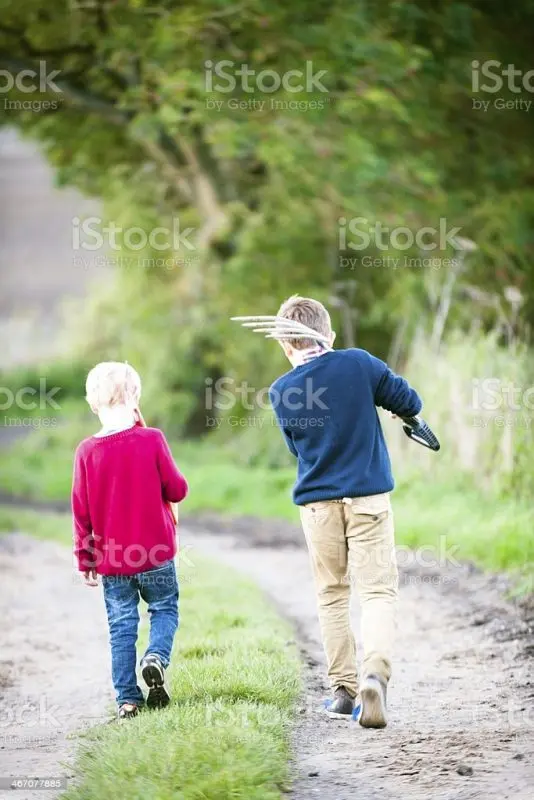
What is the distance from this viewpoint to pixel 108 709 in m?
5.34

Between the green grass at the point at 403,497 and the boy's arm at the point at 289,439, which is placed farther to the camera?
the green grass at the point at 403,497

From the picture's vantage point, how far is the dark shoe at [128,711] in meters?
4.85

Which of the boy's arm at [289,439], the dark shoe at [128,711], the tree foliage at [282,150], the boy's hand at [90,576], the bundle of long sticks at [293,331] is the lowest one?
the dark shoe at [128,711]

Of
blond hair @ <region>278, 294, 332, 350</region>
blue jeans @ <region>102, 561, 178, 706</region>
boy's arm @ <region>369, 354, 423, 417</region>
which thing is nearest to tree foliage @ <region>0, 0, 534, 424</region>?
blond hair @ <region>278, 294, 332, 350</region>

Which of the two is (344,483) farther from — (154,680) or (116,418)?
(154,680)

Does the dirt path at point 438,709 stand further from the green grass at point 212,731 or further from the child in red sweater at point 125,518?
the child in red sweater at point 125,518

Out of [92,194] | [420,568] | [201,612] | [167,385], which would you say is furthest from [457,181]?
[92,194]

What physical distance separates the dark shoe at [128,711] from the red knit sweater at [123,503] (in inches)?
20.8

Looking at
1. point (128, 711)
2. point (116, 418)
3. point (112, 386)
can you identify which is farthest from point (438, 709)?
point (112, 386)

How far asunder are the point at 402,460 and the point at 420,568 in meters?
3.10

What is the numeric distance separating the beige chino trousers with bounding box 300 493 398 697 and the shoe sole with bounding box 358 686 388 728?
Answer: 181mm

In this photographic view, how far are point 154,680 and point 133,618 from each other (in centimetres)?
31

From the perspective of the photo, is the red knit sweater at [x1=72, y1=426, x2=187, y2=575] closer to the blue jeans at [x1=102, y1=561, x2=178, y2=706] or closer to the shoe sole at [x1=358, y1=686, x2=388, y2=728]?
the blue jeans at [x1=102, y1=561, x2=178, y2=706]

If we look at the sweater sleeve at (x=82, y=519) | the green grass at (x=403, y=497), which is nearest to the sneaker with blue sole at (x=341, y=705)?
the sweater sleeve at (x=82, y=519)
